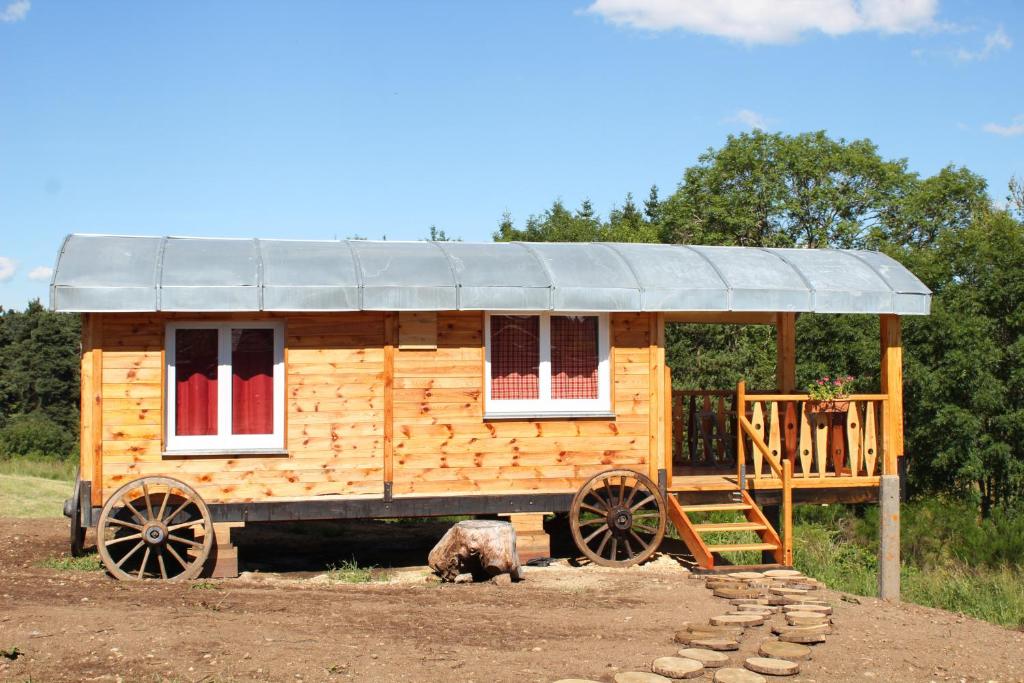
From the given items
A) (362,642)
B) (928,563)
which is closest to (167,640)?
(362,642)

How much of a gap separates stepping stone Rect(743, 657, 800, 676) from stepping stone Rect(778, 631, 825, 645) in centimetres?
71

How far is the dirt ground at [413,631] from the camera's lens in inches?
286

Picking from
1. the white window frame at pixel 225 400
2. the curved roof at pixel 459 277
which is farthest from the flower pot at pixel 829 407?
the white window frame at pixel 225 400

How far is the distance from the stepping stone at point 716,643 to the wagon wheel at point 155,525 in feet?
17.5

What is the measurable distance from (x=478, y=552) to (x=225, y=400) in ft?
10.5

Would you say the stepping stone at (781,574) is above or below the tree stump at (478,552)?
below

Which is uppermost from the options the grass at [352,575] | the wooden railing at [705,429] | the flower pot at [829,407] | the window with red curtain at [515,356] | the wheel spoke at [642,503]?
the window with red curtain at [515,356]

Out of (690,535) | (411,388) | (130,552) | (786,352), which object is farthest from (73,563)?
(786,352)

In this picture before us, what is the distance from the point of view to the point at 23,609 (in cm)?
858

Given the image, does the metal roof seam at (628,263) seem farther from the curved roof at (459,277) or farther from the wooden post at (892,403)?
the wooden post at (892,403)

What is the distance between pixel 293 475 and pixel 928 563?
11.4 meters

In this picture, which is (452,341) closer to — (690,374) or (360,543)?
(360,543)

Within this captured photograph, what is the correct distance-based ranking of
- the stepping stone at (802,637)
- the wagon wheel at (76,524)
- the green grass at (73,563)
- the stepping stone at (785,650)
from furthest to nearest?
1. the wagon wheel at (76,524)
2. the green grass at (73,563)
3. the stepping stone at (802,637)
4. the stepping stone at (785,650)

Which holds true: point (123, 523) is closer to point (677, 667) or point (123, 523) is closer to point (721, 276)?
point (677, 667)
